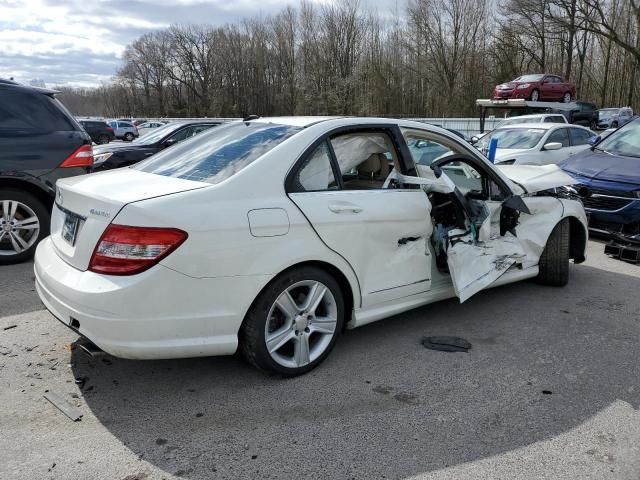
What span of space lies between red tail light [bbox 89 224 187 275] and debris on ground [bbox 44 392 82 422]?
0.81 metres

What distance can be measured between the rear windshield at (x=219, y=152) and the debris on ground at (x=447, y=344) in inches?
72.4

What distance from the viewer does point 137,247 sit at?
268 centimetres

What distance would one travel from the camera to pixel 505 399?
3.11 m

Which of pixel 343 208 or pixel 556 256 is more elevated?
pixel 343 208

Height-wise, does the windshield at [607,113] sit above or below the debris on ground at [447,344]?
above

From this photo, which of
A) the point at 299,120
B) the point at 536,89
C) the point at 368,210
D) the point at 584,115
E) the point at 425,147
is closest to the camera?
the point at 368,210

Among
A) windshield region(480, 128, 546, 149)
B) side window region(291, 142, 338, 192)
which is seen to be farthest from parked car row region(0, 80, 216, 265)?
windshield region(480, 128, 546, 149)

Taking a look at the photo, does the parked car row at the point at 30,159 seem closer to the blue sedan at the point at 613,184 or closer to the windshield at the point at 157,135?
the windshield at the point at 157,135

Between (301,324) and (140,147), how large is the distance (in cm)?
807

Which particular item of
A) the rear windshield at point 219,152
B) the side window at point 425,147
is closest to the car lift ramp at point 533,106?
the side window at point 425,147

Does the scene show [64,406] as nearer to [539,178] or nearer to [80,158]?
[80,158]

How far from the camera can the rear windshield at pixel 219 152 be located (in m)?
3.24

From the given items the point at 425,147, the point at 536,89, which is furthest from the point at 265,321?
the point at 536,89

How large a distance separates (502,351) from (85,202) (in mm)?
2978
